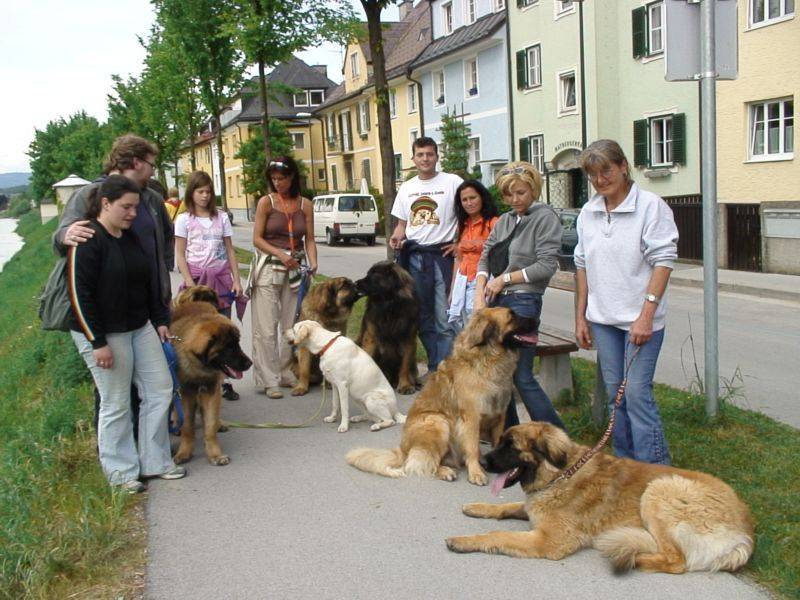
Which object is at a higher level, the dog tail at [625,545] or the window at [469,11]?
the window at [469,11]

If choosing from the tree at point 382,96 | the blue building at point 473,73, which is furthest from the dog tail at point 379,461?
the blue building at point 473,73

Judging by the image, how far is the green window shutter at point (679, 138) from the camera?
21.9m

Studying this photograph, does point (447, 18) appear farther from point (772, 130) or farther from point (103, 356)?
point (103, 356)

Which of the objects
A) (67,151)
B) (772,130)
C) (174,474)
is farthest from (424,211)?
(67,151)

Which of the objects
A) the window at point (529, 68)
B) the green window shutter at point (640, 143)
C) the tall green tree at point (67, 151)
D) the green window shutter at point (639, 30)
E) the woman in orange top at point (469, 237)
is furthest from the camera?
the tall green tree at point (67, 151)

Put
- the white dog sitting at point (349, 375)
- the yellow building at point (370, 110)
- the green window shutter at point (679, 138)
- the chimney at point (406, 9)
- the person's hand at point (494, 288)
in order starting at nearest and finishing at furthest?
the person's hand at point (494, 288), the white dog sitting at point (349, 375), the green window shutter at point (679, 138), the yellow building at point (370, 110), the chimney at point (406, 9)

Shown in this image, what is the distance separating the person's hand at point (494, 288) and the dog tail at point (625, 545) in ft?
6.85

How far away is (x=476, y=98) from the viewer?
33.7 meters

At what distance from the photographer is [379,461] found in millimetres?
5305

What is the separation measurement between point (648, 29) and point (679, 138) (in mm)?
3719

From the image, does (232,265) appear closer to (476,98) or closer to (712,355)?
(712,355)

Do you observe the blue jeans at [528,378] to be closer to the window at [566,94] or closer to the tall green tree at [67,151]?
the window at [566,94]

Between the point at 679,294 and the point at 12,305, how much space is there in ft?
58.4

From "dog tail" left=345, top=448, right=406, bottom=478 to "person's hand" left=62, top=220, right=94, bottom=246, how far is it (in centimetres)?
233
